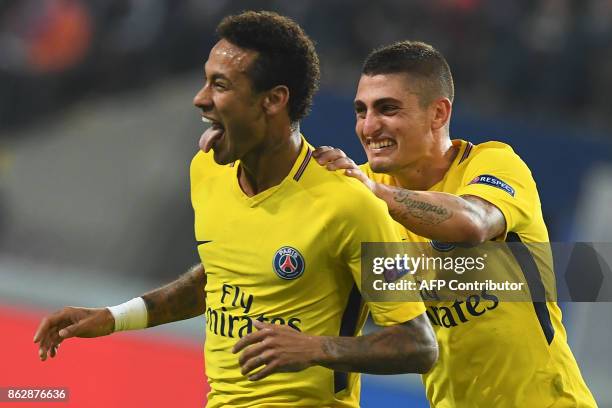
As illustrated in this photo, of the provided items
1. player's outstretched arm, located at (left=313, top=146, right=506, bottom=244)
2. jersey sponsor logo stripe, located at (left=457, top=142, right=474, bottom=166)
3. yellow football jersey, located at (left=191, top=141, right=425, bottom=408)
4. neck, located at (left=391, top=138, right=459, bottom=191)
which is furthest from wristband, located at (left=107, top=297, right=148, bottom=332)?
jersey sponsor logo stripe, located at (left=457, top=142, right=474, bottom=166)

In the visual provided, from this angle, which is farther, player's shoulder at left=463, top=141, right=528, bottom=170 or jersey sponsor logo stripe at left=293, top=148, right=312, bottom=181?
player's shoulder at left=463, top=141, right=528, bottom=170

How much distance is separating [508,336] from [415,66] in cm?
112

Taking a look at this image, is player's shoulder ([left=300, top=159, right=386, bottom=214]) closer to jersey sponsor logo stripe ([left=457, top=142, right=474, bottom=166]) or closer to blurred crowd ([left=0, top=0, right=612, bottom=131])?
jersey sponsor logo stripe ([left=457, top=142, right=474, bottom=166])

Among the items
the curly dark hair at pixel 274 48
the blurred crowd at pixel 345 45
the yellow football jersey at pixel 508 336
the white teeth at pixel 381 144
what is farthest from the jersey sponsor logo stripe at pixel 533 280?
the blurred crowd at pixel 345 45

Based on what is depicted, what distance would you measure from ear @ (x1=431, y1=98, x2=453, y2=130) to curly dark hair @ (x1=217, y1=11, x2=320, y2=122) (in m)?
0.77

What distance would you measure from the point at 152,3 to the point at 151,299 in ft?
26.9

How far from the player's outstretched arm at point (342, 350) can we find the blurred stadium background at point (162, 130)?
11.9 feet

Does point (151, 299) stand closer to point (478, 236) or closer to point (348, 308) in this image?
point (348, 308)

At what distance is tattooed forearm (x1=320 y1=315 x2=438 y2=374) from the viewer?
371 centimetres

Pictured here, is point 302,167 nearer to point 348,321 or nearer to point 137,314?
point 348,321

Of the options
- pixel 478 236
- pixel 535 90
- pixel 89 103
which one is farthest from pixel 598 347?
pixel 89 103

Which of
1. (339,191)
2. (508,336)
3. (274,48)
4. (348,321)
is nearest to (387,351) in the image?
(348,321)

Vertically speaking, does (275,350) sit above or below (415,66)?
below

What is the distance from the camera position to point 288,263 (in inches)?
156
